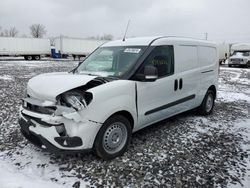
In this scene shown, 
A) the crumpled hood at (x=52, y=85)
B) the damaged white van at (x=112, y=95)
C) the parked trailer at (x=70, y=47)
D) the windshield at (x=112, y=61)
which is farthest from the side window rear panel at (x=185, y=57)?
the parked trailer at (x=70, y=47)

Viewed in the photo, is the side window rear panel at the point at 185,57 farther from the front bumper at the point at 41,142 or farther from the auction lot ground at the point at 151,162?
the front bumper at the point at 41,142

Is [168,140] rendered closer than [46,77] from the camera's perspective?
No

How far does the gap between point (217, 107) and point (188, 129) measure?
2555 millimetres

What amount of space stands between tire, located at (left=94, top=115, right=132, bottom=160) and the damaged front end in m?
0.14

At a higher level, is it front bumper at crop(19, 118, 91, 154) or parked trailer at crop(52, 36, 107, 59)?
parked trailer at crop(52, 36, 107, 59)

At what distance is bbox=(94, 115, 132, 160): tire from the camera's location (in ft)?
11.6

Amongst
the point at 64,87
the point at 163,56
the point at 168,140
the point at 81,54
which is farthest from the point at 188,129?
the point at 81,54

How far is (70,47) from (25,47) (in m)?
6.98

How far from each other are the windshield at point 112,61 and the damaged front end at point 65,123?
905mm

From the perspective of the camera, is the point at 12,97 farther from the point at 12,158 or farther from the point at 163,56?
the point at 163,56

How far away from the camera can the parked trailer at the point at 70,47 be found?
38.1 metres

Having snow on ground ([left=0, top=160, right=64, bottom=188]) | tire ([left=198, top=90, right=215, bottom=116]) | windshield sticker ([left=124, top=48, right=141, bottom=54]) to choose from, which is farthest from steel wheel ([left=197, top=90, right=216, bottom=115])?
snow on ground ([left=0, top=160, right=64, bottom=188])

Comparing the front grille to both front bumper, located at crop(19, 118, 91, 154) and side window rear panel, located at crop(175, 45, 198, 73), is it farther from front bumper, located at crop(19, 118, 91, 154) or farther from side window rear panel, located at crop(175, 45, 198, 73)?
side window rear panel, located at crop(175, 45, 198, 73)

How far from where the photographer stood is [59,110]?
3.22 metres
